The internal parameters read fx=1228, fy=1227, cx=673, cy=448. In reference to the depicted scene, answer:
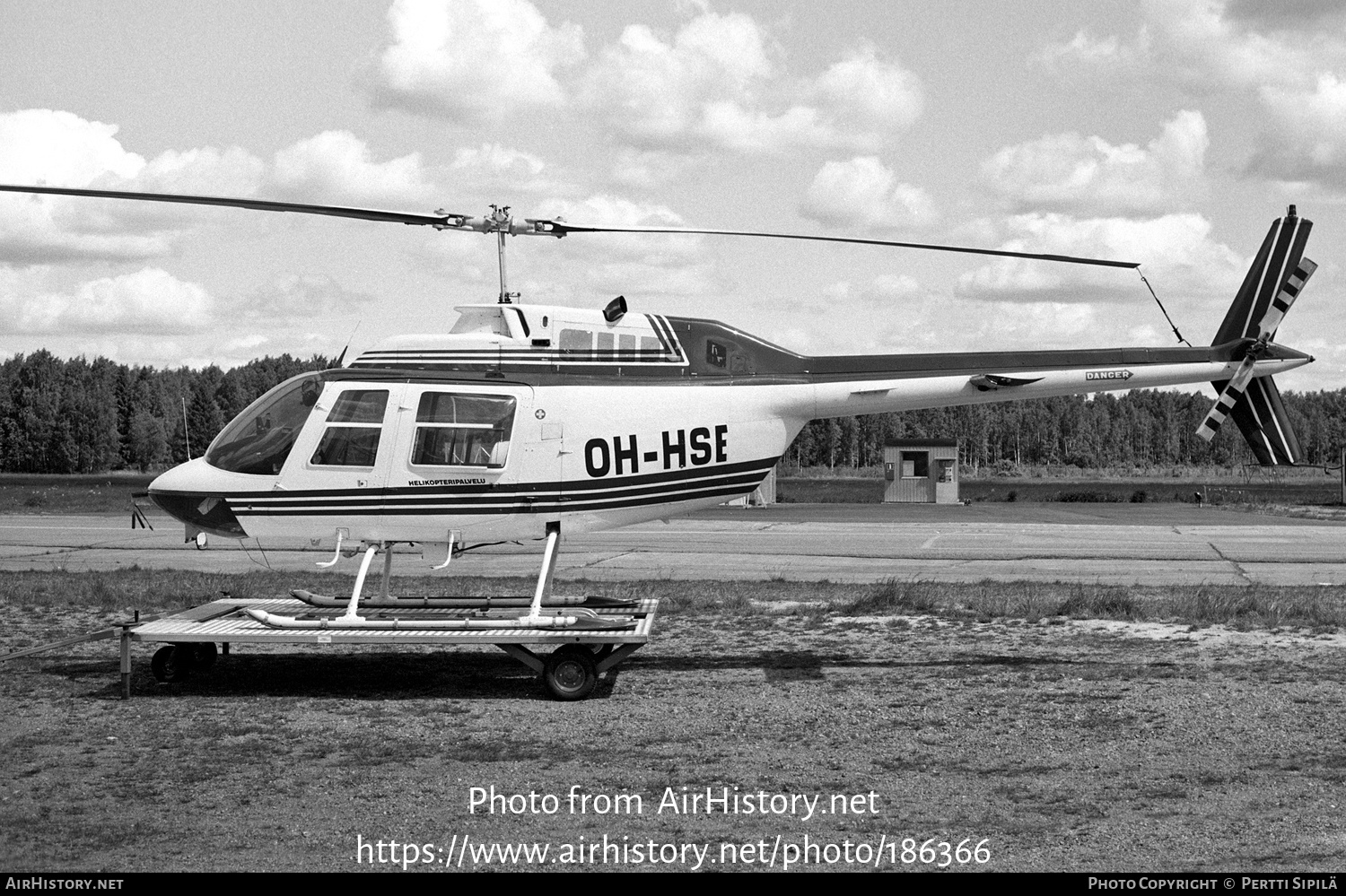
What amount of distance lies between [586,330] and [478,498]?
1.93 m

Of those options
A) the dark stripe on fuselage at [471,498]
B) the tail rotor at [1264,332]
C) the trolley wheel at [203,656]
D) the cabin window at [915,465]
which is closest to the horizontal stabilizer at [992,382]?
the tail rotor at [1264,332]

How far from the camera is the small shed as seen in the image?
156ft

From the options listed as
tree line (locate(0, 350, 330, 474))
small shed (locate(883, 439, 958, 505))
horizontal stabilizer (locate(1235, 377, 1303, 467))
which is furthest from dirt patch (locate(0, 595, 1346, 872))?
tree line (locate(0, 350, 330, 474))

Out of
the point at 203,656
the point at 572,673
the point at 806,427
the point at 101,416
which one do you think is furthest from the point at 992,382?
the point at 101,416

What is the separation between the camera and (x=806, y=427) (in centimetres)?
9169

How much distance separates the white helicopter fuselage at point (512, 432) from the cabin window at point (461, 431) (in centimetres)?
1

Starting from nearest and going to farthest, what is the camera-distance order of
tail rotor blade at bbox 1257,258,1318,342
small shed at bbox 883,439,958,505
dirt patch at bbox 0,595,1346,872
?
dirt patch at bbox 0,595,1346,872 → tail rotor blade at bbox 1257,258,1318,342 → small shed at bbox 883,439,958,505

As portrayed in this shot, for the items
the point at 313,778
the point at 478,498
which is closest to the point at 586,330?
the point at 478,498

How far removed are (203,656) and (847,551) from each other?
15.8 m

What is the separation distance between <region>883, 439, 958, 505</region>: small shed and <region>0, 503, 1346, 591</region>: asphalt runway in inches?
412

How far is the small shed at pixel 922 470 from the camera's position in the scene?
47.4 metres

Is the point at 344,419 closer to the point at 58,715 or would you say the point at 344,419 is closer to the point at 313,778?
the point at 58,715

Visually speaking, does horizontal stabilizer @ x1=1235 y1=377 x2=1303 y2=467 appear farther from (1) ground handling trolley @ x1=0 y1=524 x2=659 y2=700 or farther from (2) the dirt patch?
(1) ground handling trolley @ x1=0 y1=524 x2=659 y2=700
